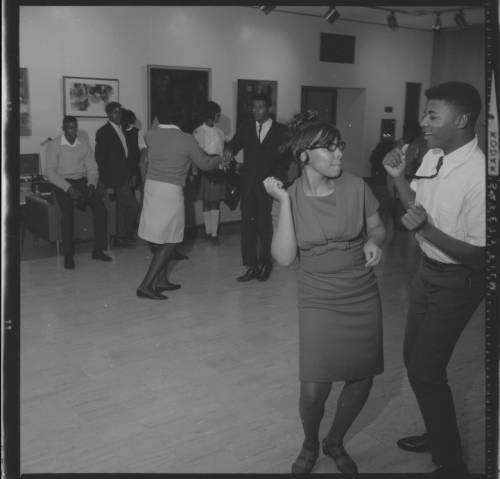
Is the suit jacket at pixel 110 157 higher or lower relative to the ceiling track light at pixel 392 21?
lower

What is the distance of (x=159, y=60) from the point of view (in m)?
8.28

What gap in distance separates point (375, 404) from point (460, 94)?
1.83 metres

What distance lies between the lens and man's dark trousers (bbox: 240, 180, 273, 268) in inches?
225

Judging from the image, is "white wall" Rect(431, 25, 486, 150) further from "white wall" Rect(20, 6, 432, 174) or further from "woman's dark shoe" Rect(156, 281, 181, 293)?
"woman's dark shoe" Rect(156, 281, 181, 293)

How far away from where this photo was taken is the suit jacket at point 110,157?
6.71m

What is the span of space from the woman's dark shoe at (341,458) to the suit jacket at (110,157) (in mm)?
4872

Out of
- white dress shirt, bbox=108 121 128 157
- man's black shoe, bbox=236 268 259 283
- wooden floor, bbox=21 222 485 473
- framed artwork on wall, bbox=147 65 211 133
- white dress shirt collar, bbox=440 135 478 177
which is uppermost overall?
framed artwork on wall, bbox=147 65 211 133

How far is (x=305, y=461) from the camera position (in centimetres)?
262

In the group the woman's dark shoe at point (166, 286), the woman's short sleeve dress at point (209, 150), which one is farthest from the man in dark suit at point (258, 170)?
the woman's short sleeve dress at point (209, 150)

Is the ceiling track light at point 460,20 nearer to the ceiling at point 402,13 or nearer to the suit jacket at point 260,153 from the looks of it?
the ceiling at point 402,13

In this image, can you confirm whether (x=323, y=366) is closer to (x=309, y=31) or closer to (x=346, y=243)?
(x=346, y=243)

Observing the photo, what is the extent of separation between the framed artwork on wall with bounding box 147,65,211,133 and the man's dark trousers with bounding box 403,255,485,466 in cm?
601

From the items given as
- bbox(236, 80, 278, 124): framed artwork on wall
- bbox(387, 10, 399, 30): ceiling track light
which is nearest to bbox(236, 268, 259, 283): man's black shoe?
bbox(236, 80, 278, 124): framed artwork on wall

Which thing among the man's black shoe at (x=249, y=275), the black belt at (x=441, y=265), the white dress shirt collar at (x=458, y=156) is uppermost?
the white dress shirt collar at (x=458, y=156)
